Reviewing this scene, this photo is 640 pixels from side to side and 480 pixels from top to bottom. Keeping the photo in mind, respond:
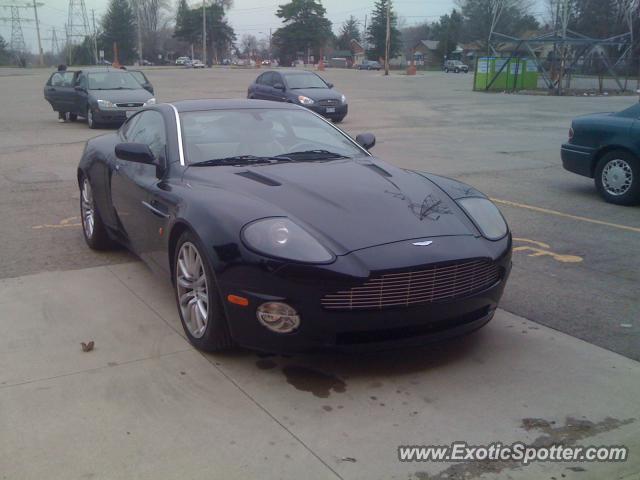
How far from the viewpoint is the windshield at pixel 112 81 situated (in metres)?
18.4

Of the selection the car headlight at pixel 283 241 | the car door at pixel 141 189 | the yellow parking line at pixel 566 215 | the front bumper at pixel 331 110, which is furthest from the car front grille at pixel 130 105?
the car headlight at pixel 283 241

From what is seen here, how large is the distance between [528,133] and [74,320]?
14.9m

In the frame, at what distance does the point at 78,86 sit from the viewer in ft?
61.0

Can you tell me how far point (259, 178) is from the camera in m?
4.36

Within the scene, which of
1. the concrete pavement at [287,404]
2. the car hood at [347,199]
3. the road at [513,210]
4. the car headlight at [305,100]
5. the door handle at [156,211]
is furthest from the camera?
the car headlight at [305,100]

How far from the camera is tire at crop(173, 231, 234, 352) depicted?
151 inches

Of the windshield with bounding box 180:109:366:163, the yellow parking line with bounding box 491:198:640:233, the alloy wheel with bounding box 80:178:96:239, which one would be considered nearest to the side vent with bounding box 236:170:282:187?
the windshield with bounding box 180:109:366:163

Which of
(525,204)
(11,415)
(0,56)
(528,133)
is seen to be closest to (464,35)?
(0,56)

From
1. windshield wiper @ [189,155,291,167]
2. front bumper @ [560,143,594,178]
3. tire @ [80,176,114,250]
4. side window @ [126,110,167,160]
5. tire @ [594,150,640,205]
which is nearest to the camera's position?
windshield wiper @ [189,155,291,167]

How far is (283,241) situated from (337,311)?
0.46 m

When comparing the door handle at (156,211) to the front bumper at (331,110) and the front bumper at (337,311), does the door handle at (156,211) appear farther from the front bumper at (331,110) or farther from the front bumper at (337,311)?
the front bumper at (331,110)

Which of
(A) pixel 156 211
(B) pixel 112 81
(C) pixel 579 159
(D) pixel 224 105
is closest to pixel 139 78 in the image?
(B) pixel 112 81

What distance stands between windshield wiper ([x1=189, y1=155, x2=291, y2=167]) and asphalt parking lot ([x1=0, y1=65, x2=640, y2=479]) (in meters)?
1.01

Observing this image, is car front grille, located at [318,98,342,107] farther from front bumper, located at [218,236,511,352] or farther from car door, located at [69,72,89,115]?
front bumper, located at [218,236,511,352]
